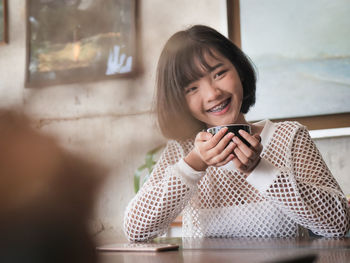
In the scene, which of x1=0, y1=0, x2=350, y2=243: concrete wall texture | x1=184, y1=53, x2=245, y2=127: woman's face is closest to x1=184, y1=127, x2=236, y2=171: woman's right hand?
x1=184, y1=53, x2=245, y2=127: woman's face

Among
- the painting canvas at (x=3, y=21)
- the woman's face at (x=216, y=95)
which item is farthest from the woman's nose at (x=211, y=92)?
the painting canvas at (x=3, y=21)

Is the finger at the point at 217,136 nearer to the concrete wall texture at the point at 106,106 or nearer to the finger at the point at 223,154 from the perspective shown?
the finger at the point at 223,154

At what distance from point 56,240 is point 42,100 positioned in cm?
4

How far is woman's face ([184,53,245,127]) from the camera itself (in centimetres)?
88

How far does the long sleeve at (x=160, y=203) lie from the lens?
2.73 ft

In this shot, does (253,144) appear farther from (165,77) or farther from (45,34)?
(45,34)

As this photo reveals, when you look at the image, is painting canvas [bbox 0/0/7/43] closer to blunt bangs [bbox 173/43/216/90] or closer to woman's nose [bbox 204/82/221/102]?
blunt bangs [bbox 173/43/216/90]

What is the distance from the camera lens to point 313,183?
86 centimetres

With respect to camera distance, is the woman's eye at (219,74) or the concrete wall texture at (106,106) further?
the woman's eye at (219,74)

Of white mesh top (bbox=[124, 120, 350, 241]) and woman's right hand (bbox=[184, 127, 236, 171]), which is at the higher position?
woman's right hand (bbox=[184, 127, 236, 171])

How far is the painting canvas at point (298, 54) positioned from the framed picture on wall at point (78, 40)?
1.37m

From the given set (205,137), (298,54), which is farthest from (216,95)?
(298,54)

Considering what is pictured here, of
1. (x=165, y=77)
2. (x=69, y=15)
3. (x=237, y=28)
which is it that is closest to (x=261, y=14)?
(x=237, y=28)

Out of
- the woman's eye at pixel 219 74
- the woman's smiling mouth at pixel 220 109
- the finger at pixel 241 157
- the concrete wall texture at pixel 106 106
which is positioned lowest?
the finger at pixel 241 157
